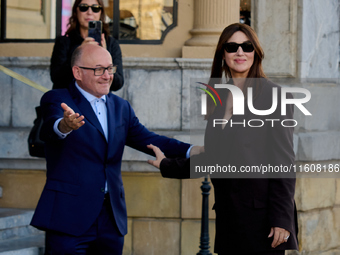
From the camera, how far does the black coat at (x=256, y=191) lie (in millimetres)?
3570

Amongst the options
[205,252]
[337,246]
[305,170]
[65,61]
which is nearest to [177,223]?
[205,252]

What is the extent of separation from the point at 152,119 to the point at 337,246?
2.64 meters

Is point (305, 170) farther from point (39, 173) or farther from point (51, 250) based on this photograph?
point (51, 250)

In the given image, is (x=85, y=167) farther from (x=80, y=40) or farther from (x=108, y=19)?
(x=108, y=19)

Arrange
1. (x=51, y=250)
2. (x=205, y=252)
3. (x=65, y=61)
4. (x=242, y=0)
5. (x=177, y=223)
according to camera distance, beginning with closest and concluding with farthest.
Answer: (x=51, y=250) → (x=65, y=61) → (x=205, y=252) → (x=177, y=223) → (x=242, y=0)

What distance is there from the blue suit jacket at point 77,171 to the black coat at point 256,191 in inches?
26.8

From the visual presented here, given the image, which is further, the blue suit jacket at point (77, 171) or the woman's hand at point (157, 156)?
the woman's hand at point (157, 156)

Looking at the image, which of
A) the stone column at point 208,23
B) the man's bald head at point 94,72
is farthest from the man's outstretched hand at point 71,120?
the stone column at point 208,23

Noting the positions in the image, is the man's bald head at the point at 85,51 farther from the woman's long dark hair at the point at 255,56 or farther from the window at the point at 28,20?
the window at the point at 28,20

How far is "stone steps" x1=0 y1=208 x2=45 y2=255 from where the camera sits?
6.22 metres

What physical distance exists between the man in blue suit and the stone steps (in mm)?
2292

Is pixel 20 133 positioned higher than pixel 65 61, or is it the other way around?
pixel 65 61

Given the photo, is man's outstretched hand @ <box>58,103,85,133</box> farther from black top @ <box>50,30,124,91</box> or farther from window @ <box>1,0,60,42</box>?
window @ <box>1,0,60,42</box>

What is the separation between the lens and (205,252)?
6.44 m
